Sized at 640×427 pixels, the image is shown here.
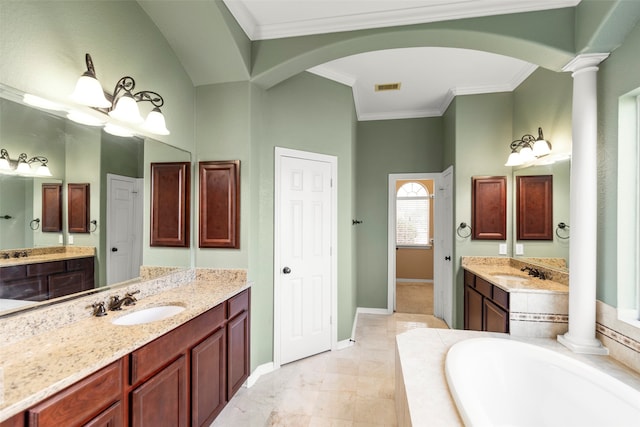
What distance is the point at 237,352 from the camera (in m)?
2.16

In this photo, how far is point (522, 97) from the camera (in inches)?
117

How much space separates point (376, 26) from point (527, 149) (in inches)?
75.5

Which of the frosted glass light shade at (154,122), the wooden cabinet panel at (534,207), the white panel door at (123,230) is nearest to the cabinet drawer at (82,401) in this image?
the white panel door at (123,230)

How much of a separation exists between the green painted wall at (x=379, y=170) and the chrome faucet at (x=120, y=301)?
3.00 metres

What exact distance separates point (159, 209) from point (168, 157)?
42cm

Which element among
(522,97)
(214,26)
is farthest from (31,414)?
(522,97)

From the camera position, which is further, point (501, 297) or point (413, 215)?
point (413, 215)

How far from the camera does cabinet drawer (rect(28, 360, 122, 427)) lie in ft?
2.96

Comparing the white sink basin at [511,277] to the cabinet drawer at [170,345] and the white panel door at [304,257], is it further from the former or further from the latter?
the cabinet drawer at [170,345]

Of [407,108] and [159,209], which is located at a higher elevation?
[407,108]

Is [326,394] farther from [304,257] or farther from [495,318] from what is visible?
[495,318]

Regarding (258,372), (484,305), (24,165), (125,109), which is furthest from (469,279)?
(24,165)

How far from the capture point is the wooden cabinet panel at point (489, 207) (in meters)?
3.11

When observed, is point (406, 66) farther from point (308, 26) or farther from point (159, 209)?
point (159, 209)
